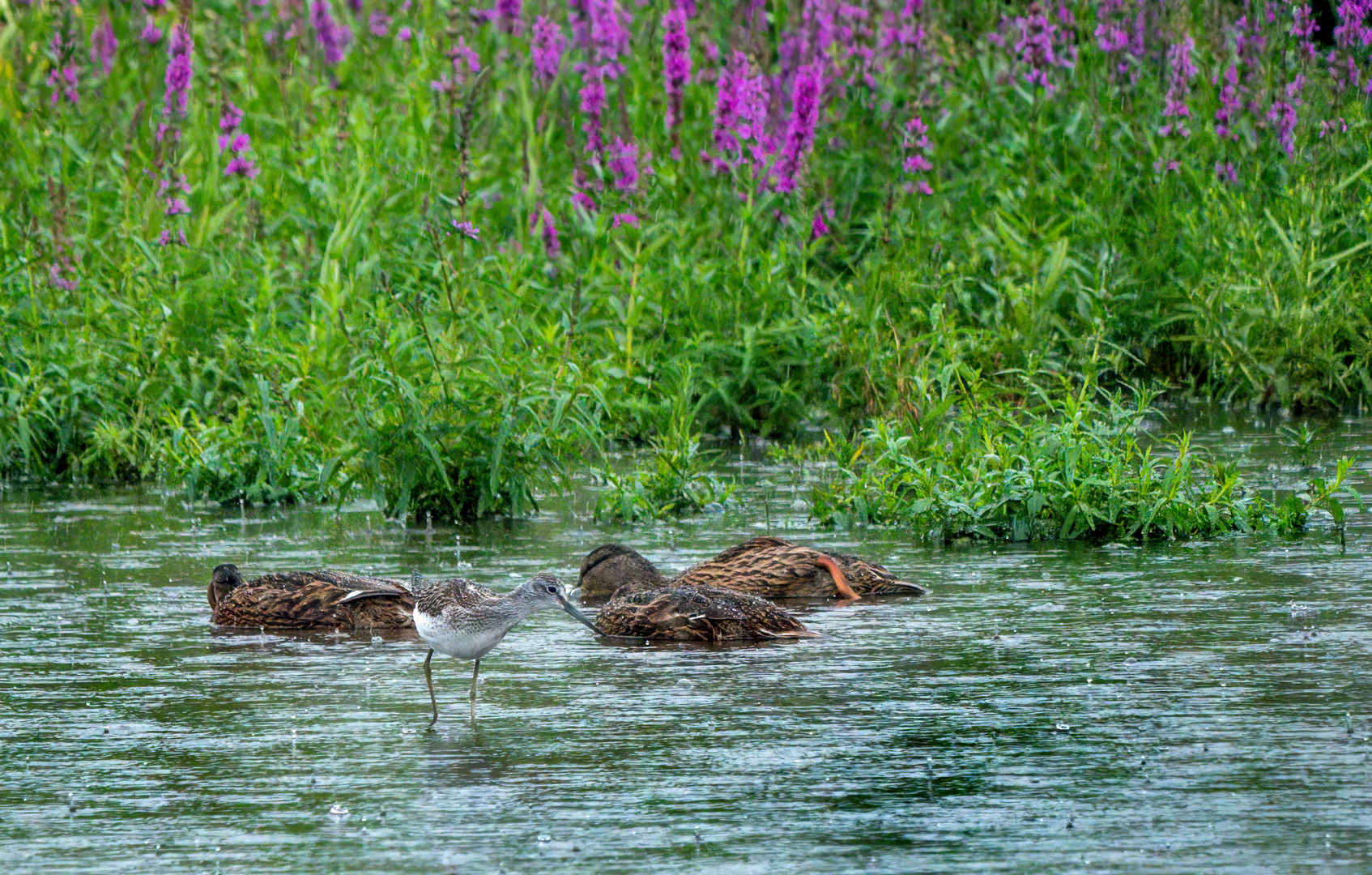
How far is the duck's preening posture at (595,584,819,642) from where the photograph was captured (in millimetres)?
9750

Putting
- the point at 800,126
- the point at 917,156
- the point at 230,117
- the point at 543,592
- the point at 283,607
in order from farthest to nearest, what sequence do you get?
1. the point at 917,156
2. the point at 230,117
3. the point at 800,126
4. the point at 283,607
5. the point at 543,592

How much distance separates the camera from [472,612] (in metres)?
8.10

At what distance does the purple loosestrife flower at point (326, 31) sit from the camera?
2038 cm

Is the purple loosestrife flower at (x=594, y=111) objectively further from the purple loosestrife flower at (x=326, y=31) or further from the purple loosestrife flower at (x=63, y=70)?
the purple loosestrife flower at (x=63, y=70)

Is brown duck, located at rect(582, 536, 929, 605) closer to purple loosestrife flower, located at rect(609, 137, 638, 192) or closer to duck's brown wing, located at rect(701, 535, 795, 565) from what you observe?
duck's brown wing, located at rect(701, 535, 795, 565)

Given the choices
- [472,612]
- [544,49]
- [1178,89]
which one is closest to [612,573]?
[472,612]

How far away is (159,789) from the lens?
23.2 ft

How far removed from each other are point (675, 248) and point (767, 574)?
749 centimetres

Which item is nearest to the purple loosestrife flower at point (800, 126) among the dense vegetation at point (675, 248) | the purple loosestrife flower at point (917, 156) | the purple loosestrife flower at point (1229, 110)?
the dense vegetation at point (675, 248)

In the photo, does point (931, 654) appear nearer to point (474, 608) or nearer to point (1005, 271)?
point (474, 608)

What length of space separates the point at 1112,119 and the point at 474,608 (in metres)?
12.9

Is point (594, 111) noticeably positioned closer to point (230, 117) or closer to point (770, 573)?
point (230, 117)

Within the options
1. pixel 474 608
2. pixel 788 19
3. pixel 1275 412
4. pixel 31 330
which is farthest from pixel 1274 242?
pixel 474 608

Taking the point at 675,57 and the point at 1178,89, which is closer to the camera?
the point at 675,57
